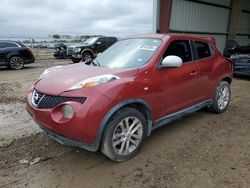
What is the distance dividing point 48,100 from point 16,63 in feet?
36.4

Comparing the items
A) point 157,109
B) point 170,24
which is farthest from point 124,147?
point 170,24

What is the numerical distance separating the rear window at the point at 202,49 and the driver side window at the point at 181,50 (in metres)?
0.28

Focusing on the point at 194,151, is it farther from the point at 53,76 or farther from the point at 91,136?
the point at 53,76

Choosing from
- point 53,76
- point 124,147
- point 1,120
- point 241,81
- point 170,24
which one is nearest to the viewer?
point 124,147

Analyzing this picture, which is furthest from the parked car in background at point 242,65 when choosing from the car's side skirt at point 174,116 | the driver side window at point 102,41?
the driver side window at point 102,41

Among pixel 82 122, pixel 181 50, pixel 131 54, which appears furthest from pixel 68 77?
pixel 181 50

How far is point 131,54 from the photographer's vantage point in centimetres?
400

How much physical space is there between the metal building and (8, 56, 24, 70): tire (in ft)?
23.2

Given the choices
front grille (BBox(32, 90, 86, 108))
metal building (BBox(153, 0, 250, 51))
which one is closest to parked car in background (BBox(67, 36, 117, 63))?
metal building (BBox(153, 0, 250, 51))

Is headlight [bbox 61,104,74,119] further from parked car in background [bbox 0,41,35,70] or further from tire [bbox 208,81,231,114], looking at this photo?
parked car in background [bbox 0,41,35,70]

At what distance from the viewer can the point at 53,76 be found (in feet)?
12.1

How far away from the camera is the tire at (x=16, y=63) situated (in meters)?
12.9

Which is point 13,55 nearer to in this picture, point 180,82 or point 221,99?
point 221,99

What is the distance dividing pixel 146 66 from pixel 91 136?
1296 millimetres
